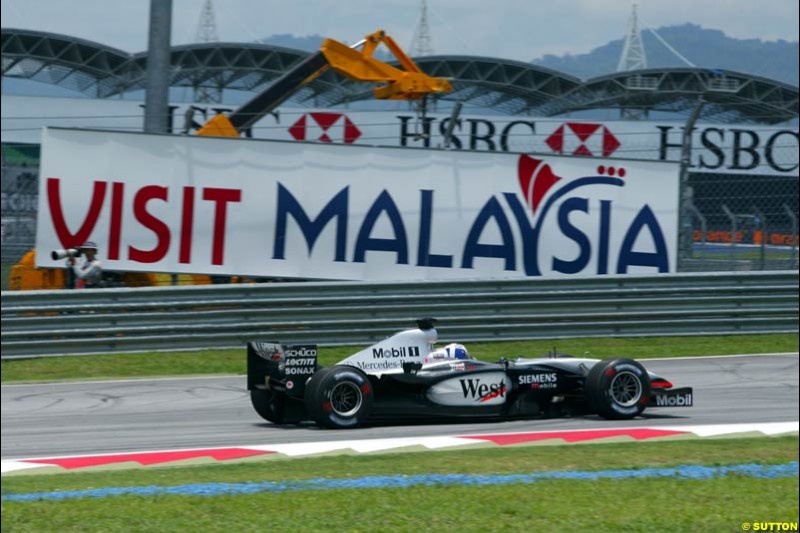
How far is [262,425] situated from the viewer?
7.81m

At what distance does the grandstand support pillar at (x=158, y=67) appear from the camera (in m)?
9.91

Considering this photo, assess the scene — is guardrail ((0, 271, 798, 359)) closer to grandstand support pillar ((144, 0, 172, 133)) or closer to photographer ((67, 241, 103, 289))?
photographer ((67, 241, 103, 289))

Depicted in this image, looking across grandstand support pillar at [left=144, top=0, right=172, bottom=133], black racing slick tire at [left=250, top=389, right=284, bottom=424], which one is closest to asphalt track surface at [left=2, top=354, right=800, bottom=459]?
black racing slick tire at [left=250, top=389, right=284, bottom=424]

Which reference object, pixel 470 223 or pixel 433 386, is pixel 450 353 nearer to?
pixel 433 386

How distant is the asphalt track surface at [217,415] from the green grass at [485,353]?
26cm

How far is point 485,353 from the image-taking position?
571cm

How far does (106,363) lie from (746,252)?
7880 mm

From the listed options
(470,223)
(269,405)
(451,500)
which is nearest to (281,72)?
(269,405)

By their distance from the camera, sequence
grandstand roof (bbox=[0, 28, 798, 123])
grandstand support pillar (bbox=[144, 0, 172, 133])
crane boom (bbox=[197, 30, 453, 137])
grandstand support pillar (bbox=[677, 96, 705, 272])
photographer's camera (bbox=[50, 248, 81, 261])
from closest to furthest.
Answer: grandstand support pillar (bbox=[677, 96, 705, 272]), grandstand support pillar (bbox=[144, 0, 172, 133]), photographer's camera (bbox=[50, 248, 81, 261]), crane boom (bbox=[197, 30, 453, 137]), grandstand roof (bbox=[0, 28, 798, 123])

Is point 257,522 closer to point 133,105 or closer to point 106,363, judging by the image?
point 106,363

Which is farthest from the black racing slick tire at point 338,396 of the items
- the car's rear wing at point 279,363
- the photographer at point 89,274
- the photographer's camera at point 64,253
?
the photographer's camera at point 64,253

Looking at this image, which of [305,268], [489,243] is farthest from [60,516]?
[489,243]

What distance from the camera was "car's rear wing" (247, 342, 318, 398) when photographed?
5.63 meters

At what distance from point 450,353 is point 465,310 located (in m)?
0.51
